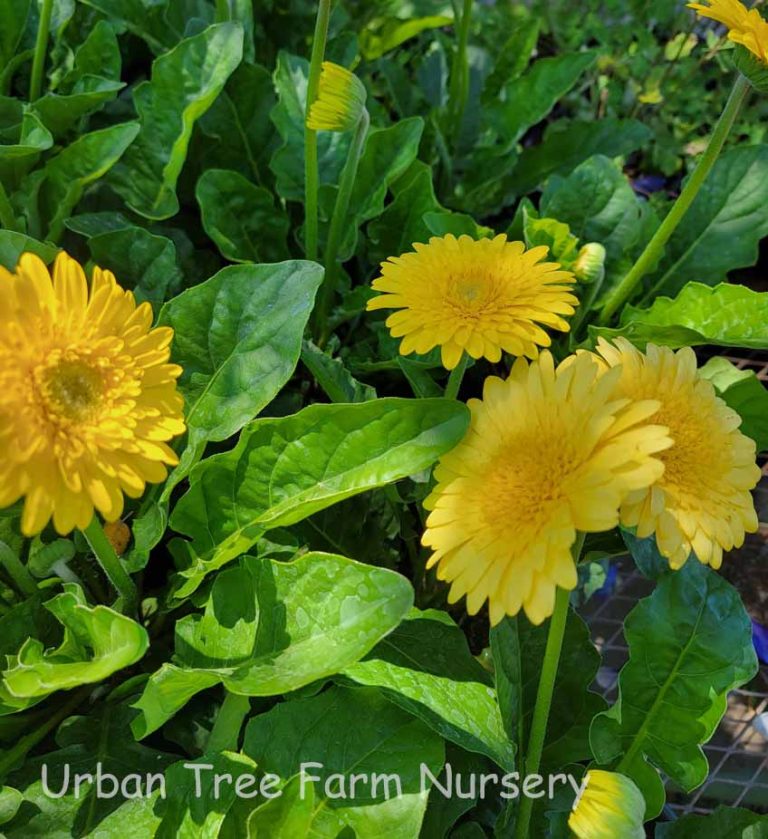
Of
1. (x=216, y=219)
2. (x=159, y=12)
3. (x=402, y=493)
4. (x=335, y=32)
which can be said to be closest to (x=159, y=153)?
(x=216, y=219)

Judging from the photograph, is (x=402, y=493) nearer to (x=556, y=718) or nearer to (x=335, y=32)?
(x=556, y=718)

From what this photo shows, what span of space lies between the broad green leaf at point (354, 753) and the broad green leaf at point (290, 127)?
2.32 feet

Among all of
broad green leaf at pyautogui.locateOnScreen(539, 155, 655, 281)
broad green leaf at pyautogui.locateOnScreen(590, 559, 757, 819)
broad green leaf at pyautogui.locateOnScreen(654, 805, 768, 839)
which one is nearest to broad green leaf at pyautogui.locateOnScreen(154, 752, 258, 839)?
broad green leaf at pyautogui.locateOnScreen(590, 559, 757, 819)

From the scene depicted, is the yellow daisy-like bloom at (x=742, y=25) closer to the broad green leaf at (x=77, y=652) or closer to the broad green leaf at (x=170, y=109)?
the broad green leaf at (x=170, y=109)

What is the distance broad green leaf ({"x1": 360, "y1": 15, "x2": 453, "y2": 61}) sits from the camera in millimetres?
1513

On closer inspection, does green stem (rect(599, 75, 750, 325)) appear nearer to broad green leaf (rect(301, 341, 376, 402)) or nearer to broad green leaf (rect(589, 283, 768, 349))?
broad green leaf (rect(589, 283, 768, 349))

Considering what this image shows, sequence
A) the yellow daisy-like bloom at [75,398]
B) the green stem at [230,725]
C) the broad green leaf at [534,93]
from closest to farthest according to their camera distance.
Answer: the yellow daisy-like bloom at [75,398]
the green stem at [230,725]
the broad green leaf at [534,93]

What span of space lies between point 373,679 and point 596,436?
324 millimetres

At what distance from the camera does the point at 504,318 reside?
767mm

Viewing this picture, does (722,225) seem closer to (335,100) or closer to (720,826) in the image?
(335,100)

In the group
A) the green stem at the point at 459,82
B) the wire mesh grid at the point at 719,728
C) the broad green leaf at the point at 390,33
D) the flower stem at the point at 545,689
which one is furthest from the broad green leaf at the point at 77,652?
the broad green leaf at the point at 390,33

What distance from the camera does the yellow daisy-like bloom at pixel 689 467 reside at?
67cm

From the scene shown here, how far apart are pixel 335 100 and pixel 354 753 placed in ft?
2.08

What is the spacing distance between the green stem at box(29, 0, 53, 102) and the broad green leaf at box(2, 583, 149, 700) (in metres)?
0.76
